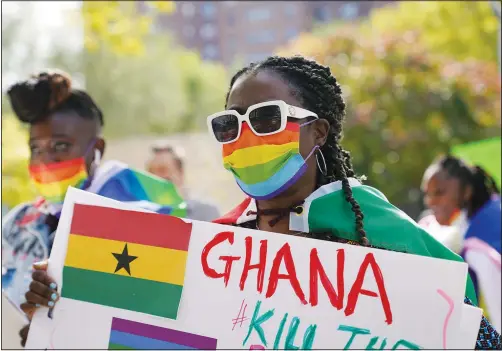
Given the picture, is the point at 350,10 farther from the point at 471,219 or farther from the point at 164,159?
the point at 471,219

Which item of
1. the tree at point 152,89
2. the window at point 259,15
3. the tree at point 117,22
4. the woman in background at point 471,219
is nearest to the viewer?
the woman in background at point 471,219

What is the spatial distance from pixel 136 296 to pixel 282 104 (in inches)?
24.8

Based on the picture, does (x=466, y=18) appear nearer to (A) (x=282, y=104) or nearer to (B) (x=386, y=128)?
(B) (x=386, y=128)

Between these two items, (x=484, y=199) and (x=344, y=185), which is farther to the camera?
(x=484, y=199)

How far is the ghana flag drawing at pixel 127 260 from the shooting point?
1643 millimetres

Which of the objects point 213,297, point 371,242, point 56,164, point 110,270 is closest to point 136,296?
point 110,270

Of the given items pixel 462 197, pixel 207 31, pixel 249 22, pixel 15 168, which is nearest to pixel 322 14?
pixel 249 22

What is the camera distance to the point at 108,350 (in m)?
1.64

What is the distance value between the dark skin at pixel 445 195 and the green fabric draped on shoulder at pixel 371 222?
87.7 inches

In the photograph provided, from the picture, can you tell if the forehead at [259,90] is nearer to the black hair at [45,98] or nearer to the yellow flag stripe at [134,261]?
the yellow flag stripe at [134,261]

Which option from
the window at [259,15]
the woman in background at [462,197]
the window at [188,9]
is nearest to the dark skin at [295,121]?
the woman in background at [462,197]

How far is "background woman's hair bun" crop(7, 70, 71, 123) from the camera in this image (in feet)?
8.37

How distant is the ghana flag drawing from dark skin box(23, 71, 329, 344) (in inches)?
3.4

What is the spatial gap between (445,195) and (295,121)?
244 cm
